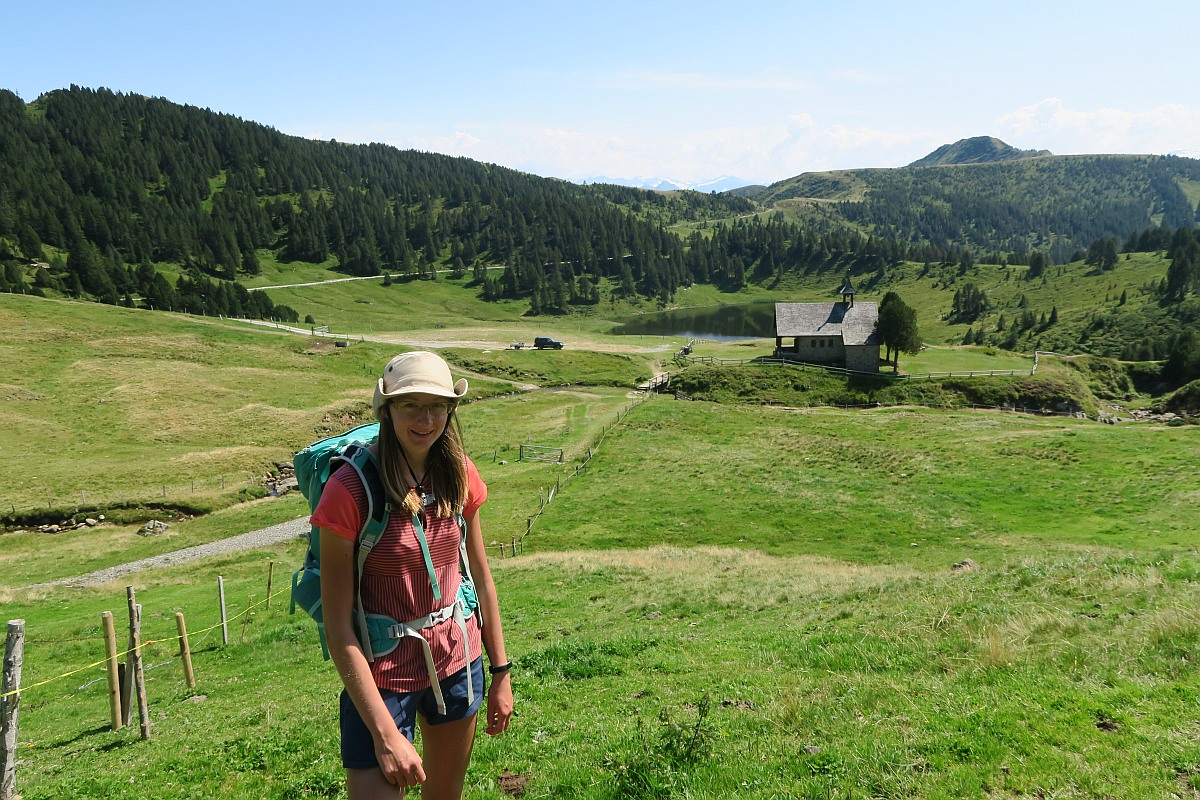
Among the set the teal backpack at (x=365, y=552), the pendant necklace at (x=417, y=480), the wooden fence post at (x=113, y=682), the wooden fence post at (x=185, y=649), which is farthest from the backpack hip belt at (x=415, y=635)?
the wooden fence post at (x=185, y=649)

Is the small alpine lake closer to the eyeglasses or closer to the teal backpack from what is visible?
the eyeglasses

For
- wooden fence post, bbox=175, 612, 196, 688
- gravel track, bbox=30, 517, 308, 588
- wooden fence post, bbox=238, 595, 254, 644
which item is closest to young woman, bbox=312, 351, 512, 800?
wooden fence post, bbox=175, 612, 196, 688

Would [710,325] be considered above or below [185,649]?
below

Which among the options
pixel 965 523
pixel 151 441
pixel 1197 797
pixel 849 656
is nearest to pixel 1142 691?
A: pixel 1197 797

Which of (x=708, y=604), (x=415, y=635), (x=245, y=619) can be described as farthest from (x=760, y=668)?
(x=245, y=619)

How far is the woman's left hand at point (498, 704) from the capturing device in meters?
4.98

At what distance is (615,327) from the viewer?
566 feet

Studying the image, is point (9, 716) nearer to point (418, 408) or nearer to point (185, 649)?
point (185, 649)

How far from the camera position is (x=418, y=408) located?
4301mm

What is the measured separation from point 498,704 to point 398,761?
117 cm

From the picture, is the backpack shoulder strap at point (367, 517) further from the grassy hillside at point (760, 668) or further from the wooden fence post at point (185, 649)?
the wooden fence post at point (185, 649)

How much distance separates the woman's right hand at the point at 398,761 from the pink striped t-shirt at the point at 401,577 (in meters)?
0.35

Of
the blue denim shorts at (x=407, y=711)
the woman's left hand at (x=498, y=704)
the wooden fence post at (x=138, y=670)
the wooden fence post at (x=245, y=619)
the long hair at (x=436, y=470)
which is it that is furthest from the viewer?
the wooden fence post at (x=245, y=619)

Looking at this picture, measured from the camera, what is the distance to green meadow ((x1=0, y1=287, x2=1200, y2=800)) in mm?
7121
